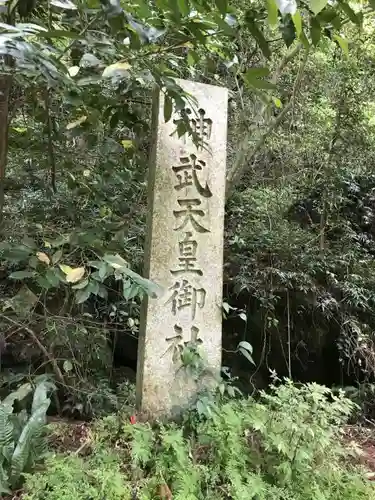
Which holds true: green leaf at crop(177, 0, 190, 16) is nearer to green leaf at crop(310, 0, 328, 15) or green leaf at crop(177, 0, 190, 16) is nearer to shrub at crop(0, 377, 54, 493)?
green leaf at crop(310, 0, 328, 15)

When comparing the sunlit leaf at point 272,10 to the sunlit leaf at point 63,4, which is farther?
the sunlit leaf at point 63,4

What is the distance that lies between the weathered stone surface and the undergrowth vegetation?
1.03 feet

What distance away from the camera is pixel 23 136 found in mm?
3166

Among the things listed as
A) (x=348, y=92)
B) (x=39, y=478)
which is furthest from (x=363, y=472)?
(x=348, y=92)

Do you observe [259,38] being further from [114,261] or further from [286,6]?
[114,261]

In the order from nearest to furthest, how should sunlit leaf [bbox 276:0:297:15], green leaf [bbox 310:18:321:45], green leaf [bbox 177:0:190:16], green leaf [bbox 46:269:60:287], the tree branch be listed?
1. sunlit leaf [bbox 276:0:297:15]
2. green leaf [bbox 177:0:190:16]
3. green leaf [bbox 310:18:321:45]
4. green leaf [bbox 46:269:60:287]
5. the tree branch

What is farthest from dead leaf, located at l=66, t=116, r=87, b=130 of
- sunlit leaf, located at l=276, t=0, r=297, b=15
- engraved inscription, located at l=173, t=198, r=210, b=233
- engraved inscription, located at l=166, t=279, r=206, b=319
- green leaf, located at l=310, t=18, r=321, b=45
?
sunlit leaf, located at l=276, t=0, r=297, b=15

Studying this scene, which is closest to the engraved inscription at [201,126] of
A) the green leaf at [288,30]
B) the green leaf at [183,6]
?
the green leaf at [288,30]

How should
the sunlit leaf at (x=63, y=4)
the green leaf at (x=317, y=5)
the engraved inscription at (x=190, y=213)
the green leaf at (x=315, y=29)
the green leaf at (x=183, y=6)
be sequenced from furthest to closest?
1. the engraved inscription at (x=190, y=213)
2. the sunlit leaf at (x=63, y=4)
3. the green leaf at (x=315, y=29)
4. the green leaf at (x=183, y=6)
5. the green leaf at (x=317, y=5)

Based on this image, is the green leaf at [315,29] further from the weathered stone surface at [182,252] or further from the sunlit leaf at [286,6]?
the weathered stone surface at [182,252]

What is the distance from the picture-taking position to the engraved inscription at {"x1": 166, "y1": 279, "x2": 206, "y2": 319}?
113 inches

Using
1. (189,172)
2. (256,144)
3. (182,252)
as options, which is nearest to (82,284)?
(182,252)

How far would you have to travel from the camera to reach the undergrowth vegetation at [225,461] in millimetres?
2180

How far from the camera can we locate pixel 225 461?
2.38 meters
